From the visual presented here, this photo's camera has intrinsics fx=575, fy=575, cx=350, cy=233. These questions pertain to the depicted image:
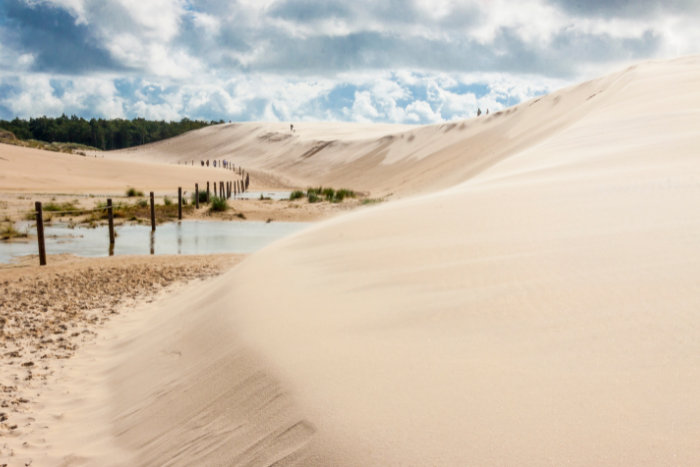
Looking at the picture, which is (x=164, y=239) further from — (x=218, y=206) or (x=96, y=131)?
(x=96, y=131)

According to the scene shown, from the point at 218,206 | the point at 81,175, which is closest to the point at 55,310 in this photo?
the point at 218,206

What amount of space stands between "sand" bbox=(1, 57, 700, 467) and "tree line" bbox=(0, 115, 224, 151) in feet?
383

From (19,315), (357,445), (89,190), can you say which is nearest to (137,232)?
(19,315)

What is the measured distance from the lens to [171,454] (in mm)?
3020

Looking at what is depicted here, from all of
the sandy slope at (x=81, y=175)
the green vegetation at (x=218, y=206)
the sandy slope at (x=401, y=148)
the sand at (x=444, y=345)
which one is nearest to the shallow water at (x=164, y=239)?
the green vegetation at (x=218, y=206)

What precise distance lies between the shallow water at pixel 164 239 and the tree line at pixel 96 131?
10364cm

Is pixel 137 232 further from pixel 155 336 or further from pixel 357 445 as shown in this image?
pixel 357 445

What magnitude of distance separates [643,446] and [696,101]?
11.0m

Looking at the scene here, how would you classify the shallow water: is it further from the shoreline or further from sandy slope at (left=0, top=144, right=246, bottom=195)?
sandy slope at (left=0, top=144, right=246, bottom=195)

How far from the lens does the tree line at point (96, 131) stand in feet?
365

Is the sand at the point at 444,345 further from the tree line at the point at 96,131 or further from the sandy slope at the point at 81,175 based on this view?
the tree line at the point at 96,131

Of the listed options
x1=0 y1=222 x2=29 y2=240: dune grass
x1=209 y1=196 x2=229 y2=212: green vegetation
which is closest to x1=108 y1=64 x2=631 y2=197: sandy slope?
x1=209 y1=196 x2=229 y2=212: green vegetation

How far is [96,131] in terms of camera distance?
374ft

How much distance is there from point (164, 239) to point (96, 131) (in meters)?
111
